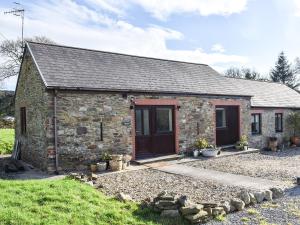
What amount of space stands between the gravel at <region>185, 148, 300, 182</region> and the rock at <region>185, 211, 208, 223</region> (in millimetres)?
5040

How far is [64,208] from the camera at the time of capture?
6352mm

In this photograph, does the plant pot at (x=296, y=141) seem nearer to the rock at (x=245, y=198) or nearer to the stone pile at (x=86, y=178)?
the rock at (x=245, y=198)

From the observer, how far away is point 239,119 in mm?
17688

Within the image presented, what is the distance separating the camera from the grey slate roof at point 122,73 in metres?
12.1

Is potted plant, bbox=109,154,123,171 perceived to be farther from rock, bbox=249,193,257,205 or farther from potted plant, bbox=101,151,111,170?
rock, bbox=249,193,257,205

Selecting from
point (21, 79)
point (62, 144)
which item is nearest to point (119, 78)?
point (62, 144)

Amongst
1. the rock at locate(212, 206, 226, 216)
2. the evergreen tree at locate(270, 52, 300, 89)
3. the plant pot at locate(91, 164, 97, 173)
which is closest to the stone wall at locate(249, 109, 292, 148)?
the plant pot at locate(91, 164, 97, 173)

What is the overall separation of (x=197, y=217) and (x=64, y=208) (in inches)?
107

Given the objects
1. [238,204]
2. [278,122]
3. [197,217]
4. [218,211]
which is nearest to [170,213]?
[197,217]

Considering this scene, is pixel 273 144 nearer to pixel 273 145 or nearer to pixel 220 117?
pixel 273 145

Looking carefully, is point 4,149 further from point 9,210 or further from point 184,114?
point 9,210

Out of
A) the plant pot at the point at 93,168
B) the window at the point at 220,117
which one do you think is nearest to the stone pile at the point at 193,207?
the plant pot at the point at 93,168

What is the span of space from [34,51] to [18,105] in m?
4.02

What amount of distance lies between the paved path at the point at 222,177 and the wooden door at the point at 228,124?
5.71m
